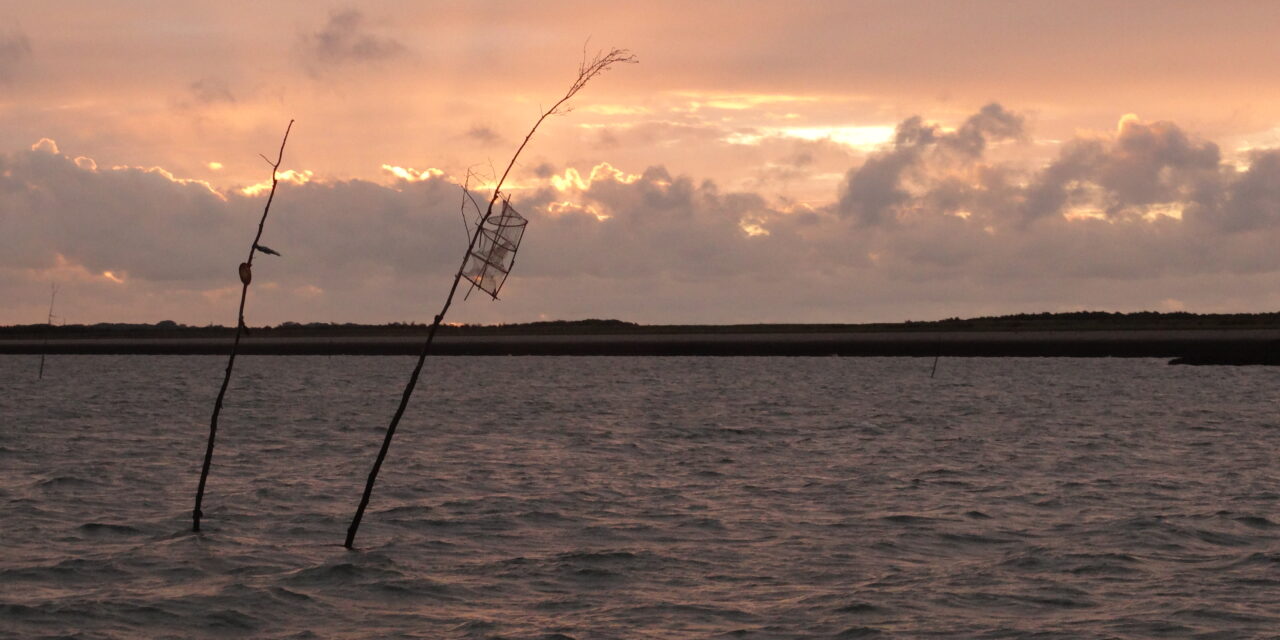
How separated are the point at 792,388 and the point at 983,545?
60.6 metres

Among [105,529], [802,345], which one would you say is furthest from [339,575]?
[802,345]

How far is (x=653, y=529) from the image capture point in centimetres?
2264

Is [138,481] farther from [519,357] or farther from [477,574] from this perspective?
[519,357]

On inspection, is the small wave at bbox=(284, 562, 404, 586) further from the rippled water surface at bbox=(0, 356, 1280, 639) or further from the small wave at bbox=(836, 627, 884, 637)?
the small wave at bbox=(836, 627, 884, 637)

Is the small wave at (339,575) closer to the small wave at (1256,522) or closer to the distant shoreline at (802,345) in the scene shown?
the small wave at (1256,522)

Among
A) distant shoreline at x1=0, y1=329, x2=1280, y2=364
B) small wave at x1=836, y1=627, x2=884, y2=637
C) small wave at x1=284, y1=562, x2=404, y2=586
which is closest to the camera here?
small wave at x1=836, y1=627, x2=884, y2=637

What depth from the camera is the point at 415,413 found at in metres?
57.4

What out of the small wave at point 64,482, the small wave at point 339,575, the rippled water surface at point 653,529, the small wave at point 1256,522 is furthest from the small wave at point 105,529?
the small wave at point 1256,522

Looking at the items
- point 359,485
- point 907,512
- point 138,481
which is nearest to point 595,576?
point 907,512

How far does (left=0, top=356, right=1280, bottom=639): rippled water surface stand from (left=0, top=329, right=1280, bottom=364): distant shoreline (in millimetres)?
72372

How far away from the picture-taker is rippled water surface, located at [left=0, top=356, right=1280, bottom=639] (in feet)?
52.9

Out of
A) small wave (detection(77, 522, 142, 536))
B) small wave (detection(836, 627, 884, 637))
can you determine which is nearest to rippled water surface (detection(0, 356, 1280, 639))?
small wave (detection(836, 627, 884, 637))

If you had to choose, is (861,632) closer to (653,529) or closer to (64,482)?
(653,529)

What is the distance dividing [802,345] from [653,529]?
134 m
